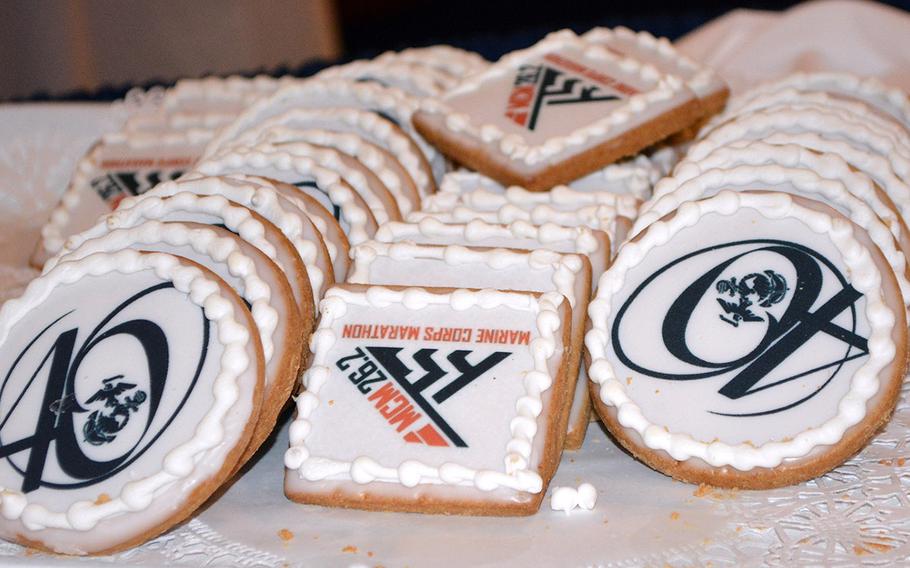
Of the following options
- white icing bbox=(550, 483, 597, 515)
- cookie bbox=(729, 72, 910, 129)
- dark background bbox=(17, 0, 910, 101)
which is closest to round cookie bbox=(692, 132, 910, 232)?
cookie bbox=(729, 72, 910, 129)

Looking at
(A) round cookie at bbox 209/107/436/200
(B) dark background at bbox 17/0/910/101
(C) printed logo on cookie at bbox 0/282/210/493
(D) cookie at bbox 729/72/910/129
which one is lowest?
(B) dark background at bbox 17/0/910/101

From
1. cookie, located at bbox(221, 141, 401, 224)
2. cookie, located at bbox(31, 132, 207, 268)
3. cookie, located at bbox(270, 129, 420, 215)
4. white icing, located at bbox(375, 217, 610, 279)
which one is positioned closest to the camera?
white icing, located at bbox(375, 217, 610, 279)

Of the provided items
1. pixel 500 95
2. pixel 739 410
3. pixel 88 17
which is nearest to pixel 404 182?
pixel 500 95

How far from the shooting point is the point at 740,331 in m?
2.12

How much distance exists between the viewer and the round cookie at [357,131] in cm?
287

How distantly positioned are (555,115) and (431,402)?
43.3 inches

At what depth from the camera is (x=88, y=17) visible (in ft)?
21.1

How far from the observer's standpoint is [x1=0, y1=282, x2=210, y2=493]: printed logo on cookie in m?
2.02

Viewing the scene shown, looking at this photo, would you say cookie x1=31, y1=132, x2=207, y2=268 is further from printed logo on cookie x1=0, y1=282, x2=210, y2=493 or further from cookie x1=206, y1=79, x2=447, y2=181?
printed logo on cookie x1=0, y1=282, x2=210, y2=493

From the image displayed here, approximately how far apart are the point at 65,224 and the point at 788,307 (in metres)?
2.14

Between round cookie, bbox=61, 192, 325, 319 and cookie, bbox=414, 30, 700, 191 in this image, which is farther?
cookie, bbox=414, 30, 700, 191

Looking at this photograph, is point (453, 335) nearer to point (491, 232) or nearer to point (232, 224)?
point (491, 232)

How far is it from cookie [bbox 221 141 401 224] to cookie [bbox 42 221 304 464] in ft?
1.51

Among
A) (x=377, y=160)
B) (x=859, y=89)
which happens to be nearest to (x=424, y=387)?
(x=377, y=160)
